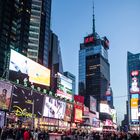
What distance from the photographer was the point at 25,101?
66.9m

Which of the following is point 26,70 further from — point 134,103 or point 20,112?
point 134,103

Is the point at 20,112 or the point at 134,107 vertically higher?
the point at 134,107

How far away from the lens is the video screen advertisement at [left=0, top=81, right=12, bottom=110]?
2290 inches

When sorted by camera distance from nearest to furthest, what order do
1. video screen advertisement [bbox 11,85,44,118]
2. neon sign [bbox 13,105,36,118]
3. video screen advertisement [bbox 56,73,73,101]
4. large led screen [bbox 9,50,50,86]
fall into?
video screen advertisement [bbox 11,85,44,118] < large led screen [bbox 9,50,50,86] < neon sign [bbox 13,105,36,118] < video screen advertisement [bbox 56,73,73,101]

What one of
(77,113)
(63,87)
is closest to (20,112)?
(63,87)

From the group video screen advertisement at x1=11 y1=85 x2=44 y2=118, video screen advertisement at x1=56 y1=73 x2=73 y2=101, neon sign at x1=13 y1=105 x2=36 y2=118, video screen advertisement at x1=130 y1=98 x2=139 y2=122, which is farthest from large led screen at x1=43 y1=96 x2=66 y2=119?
video screen advertisement at x1=130 y1=98 x2=139 y2=122

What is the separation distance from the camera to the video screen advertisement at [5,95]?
58.2 meters

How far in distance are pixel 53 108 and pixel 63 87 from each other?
11.6m

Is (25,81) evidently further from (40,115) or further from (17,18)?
(17,18)

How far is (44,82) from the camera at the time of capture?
76.2 meters

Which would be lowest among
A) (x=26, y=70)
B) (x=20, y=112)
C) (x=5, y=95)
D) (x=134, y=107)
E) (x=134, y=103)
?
(x=20, y=112)

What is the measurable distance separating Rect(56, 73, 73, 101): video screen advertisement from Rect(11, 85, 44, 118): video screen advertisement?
42.0ft

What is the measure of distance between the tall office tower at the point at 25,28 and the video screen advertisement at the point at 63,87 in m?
43.9

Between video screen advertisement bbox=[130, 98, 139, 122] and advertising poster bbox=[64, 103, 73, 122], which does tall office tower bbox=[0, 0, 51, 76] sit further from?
video screen advertisement bbox=[130, 98, 139, 122]
